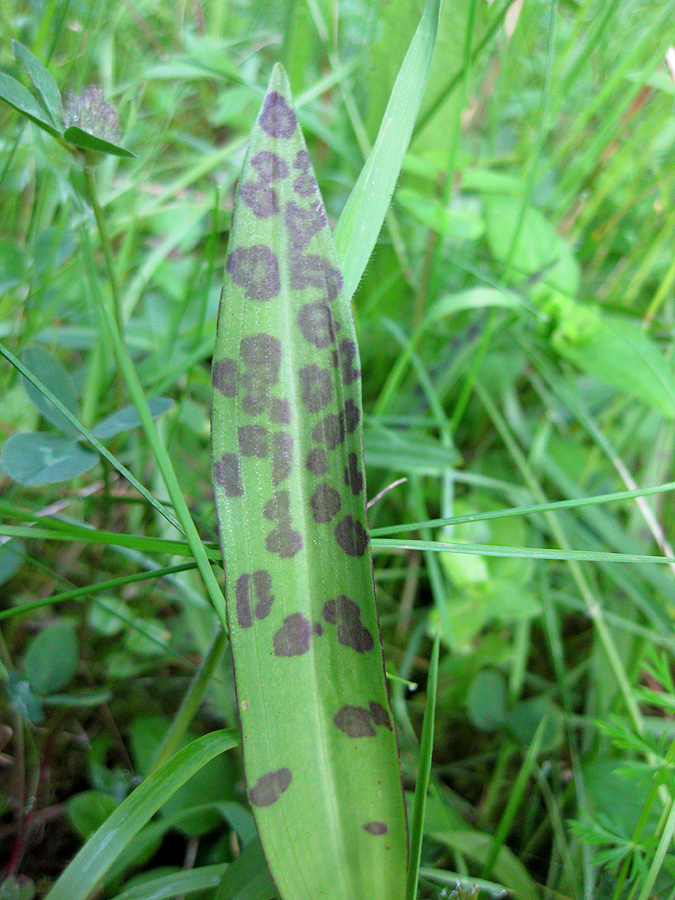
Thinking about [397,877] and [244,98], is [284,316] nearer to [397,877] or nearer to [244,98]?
[397,877]

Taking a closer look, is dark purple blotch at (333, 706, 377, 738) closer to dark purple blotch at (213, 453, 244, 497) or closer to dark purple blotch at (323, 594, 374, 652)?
dark purple blotch at (323, 594, 374, 652)

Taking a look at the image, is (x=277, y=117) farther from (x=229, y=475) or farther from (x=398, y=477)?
(x=398, y=477)

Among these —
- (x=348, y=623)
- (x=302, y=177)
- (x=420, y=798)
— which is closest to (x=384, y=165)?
(x=302, y=177)

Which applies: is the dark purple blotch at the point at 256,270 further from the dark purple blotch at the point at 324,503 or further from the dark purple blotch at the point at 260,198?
the dark purple blotch at the point at 324,503

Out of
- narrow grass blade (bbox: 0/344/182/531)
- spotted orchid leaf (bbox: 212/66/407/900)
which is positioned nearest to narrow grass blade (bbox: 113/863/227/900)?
spotted orchid leaf (bbox: 212/66/407/900)

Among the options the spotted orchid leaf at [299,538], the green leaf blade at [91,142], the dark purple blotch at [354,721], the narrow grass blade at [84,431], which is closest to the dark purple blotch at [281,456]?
the spotted orchid leaf at [299,538]
